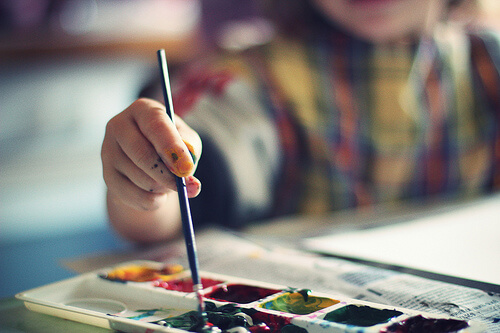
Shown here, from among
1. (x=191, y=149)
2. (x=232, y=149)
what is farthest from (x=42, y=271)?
(x=191, y=149)

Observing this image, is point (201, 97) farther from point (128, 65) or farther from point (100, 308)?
point (128, 65)

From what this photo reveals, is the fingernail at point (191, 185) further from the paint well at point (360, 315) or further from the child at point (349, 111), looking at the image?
the child at point (349, 111)

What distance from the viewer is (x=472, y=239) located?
0.36 metres

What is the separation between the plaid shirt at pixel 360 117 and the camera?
1.80 feet

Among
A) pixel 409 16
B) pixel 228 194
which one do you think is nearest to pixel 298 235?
pixel 228 194

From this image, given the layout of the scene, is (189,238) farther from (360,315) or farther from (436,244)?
(436,244)

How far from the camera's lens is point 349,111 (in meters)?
0.58

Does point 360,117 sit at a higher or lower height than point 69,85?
lower

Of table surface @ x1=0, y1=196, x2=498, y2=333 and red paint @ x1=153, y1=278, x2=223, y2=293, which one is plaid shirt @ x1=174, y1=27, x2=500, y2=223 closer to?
table surface @ x1=0, y1=196, x2=498, y2=333

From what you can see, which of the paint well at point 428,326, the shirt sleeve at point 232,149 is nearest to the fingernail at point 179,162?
the paint well at point 428,326

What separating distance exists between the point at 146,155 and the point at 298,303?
10 centimetres

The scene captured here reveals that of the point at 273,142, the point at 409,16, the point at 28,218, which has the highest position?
the point at 409,16

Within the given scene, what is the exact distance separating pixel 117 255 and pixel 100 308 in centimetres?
10

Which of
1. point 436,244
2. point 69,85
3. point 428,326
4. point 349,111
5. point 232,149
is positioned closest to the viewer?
point 428,326
